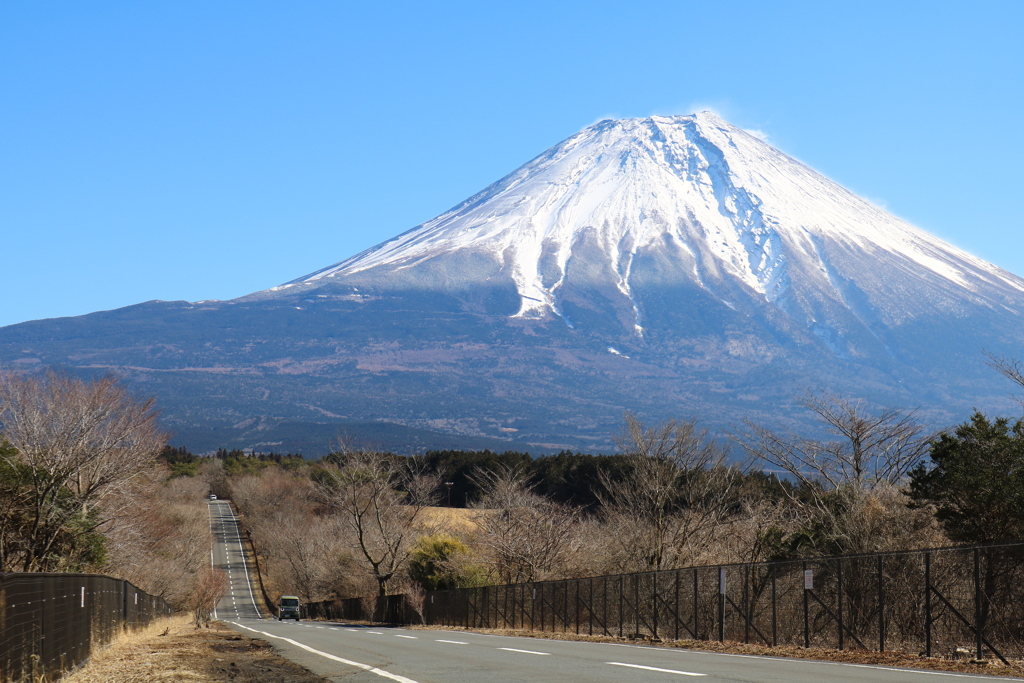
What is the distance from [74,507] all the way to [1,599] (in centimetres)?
2053

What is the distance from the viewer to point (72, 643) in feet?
44.3

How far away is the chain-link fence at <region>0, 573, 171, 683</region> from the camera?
1038 cm

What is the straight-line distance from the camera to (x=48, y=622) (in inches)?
472

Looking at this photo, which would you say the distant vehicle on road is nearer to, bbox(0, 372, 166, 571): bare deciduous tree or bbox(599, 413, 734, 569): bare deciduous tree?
bbox(599, 413, 734, 569): bare deciduous tree

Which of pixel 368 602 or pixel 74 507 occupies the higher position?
pixel 74 507

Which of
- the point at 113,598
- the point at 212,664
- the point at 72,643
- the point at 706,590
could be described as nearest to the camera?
the point at 72,643

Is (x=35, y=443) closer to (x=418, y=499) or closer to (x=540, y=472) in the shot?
(x=418, y=499)

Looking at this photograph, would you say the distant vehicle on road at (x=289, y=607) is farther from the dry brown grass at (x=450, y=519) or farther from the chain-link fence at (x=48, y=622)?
the chain-link fence at (x=48, y=622)

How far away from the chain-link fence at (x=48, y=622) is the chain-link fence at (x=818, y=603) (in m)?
12.4

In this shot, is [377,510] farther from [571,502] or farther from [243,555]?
[243,555]

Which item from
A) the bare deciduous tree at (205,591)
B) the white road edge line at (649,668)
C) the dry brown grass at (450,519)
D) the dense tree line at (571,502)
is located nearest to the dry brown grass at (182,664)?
the white road edge line at (649,668)

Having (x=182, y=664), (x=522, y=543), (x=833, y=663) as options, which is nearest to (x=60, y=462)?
(x=182, y=664)

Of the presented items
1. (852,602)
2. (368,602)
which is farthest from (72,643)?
(368,602)

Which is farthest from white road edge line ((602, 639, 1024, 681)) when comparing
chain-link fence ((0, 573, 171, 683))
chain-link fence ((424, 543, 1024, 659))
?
chain-link fence ((0, 573, 171, 683))
